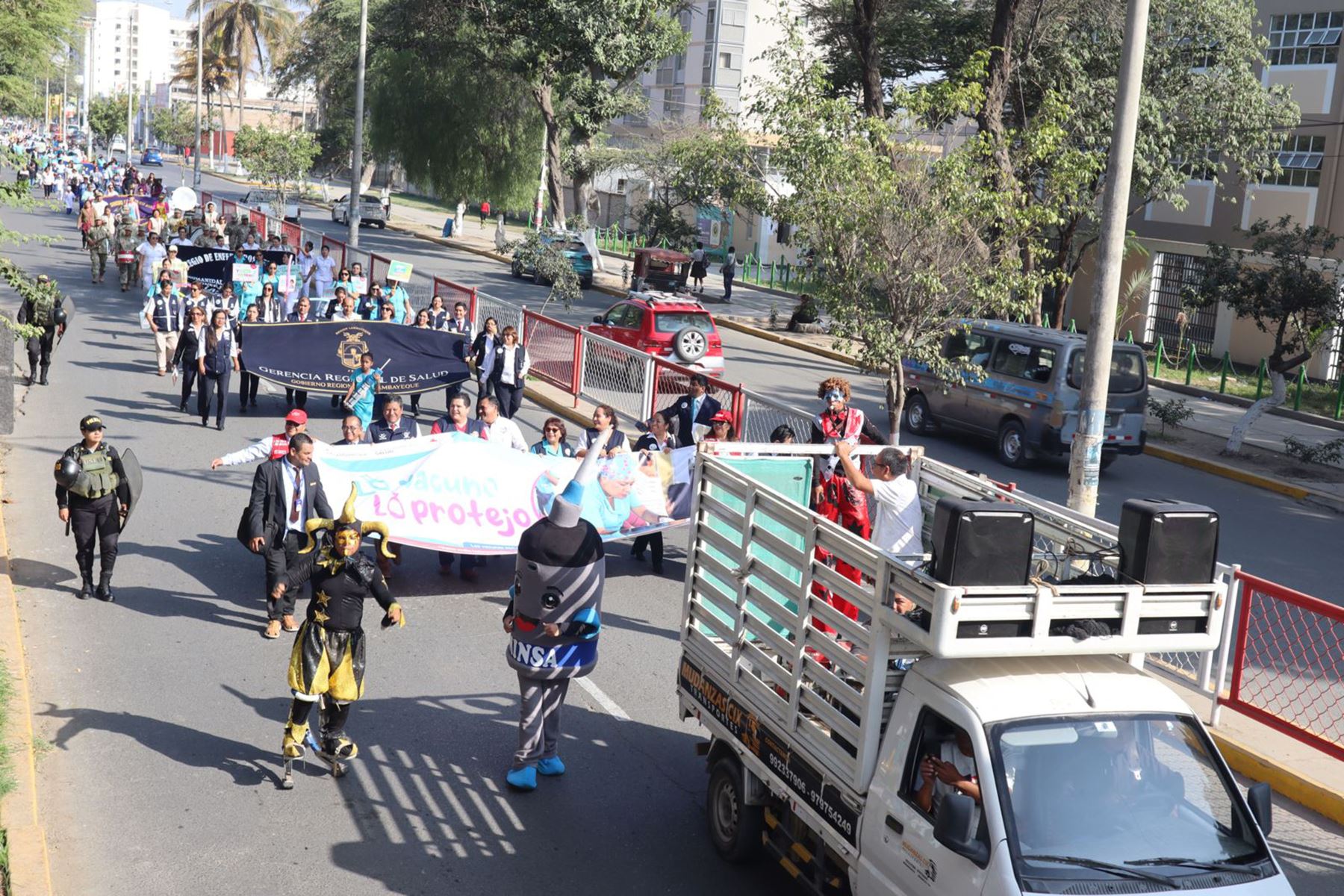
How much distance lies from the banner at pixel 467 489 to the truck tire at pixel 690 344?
1200cm

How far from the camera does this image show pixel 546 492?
39.8ft

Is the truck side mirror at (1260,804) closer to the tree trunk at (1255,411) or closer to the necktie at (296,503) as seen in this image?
the necktie at (296,503)

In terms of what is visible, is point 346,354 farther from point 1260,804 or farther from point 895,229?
point 1260,804

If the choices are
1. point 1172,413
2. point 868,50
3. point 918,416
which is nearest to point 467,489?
point 918,416

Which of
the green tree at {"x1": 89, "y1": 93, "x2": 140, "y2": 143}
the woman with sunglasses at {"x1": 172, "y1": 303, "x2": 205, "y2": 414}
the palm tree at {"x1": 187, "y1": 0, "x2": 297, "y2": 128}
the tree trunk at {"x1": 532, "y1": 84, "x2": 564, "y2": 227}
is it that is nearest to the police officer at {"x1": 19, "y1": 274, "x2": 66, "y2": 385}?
the woman with sunglasses at {"x1": 172, "y1": 303, "x2": 205, "y2": 414}

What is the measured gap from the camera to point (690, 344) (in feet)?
80.9

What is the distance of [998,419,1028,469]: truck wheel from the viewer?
65.0 feet

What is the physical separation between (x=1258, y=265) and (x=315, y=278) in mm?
21137

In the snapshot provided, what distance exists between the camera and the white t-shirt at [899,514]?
27.2ft

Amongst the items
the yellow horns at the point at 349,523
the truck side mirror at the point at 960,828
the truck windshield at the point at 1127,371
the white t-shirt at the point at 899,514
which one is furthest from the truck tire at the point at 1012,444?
the truck side mirror at the point at 960,828

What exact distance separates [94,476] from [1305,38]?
103 ft

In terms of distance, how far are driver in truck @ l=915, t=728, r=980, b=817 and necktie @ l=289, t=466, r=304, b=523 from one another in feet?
22.0

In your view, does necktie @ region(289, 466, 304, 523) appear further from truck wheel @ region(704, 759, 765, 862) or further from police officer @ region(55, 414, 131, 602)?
truck wheel @ region(704, 759, 765, 862)

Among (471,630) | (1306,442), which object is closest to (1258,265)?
(1306,442)
